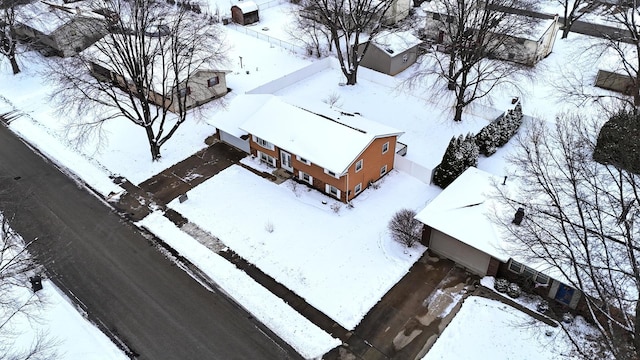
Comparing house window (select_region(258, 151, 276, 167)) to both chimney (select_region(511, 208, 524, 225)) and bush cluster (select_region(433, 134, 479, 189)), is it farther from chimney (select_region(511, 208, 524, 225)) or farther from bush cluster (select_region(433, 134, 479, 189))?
chimney (select_region(511, 208, 524, 225))

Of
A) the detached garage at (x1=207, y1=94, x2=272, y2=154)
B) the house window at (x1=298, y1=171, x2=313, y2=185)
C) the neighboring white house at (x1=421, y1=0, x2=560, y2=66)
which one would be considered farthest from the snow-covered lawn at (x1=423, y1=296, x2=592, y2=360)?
the neighboring white house at (x1=421, y1=0, x2=560, y2=66)

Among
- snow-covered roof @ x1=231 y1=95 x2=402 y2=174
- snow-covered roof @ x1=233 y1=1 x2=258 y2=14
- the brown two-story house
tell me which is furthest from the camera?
snow-covered roof @ x1=233 y1=1 x2=258 y2=14

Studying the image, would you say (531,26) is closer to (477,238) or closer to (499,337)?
(477,238)

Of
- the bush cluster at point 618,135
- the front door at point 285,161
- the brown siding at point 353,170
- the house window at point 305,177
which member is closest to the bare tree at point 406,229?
the brown siding at point 353,170

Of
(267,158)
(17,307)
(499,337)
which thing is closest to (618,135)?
(499,337)

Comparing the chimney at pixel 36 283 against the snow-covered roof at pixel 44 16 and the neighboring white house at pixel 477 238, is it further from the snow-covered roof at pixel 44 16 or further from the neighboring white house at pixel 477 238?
the snow-covered roof at pixel 44 16

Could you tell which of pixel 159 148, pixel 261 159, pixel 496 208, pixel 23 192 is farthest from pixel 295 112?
pixel 23 192
